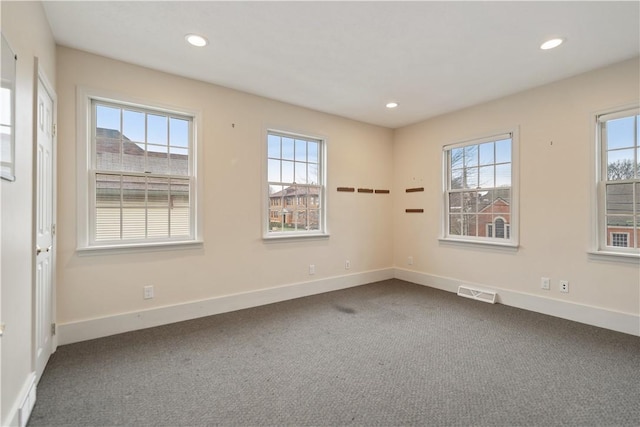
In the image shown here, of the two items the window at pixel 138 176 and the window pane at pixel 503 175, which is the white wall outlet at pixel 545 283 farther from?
the window at pixel 138 176

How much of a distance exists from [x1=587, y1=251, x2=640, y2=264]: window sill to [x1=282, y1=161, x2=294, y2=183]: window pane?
3403mm

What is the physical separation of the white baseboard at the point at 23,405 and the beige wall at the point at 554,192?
440 cm

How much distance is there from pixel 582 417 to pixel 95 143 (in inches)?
164

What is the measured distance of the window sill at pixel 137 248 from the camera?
2775mm

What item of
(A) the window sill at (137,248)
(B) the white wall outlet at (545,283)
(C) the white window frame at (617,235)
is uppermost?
(C) the white window frame at (617,235)

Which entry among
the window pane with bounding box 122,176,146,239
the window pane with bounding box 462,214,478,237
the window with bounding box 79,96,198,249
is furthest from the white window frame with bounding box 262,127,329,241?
the window pane with bounding box 462,214,478,237

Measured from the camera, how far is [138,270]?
119 inches

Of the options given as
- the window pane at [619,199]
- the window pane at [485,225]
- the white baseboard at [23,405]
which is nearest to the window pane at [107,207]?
the white baseboard at [23,405]

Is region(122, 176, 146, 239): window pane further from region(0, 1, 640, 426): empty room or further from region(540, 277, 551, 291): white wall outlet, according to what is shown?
region(540, 277, 551, 291): white wall outlet

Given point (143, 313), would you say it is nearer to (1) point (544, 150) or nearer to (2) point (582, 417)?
(2) point (582, 417)

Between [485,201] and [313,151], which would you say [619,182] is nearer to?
[485,201]

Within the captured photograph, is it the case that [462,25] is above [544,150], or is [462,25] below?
above

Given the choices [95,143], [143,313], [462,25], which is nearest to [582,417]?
[462,25]

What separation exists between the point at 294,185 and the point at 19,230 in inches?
113
